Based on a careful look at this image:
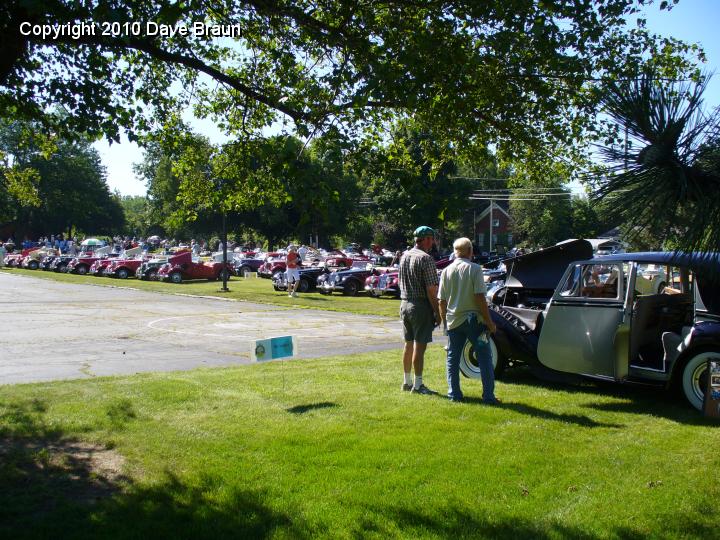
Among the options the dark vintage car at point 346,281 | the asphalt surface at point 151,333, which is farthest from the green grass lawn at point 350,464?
the dark vintage car at point 346,281

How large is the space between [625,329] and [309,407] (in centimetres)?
352

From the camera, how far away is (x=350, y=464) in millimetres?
5031

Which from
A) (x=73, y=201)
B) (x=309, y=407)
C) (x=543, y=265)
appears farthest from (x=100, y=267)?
(x=73, y=201)

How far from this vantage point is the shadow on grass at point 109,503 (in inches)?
154

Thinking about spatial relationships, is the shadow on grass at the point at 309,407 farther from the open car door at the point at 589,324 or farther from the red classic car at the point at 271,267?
the red classic car at the point at 271,267

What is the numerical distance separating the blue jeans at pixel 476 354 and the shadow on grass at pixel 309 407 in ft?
4.41

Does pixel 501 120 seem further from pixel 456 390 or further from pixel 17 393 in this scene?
pixel 17 393

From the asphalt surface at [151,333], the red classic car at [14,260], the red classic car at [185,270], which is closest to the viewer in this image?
the asphalt surface at [151,333]

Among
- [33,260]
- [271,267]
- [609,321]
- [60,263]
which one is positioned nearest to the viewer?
[609,321]

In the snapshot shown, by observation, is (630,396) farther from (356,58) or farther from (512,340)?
(356,58)

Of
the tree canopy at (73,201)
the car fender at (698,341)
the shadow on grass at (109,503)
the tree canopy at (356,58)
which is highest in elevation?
the tree canopy at (73,201)

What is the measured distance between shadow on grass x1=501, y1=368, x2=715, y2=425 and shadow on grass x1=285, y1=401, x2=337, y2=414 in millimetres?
2740

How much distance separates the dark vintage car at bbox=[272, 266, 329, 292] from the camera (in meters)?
28.7

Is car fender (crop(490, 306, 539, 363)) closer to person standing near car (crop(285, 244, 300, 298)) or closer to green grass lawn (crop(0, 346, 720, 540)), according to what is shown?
green grass lawn (crop(0, 346, 720, 540))
